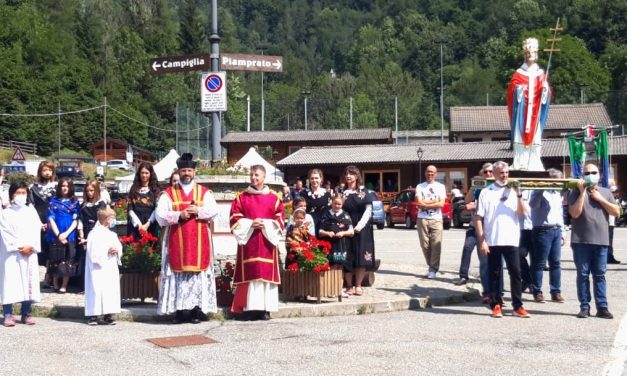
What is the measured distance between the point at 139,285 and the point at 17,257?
63.7 inches

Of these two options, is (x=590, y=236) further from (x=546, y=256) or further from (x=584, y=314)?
(x=546, y=256)

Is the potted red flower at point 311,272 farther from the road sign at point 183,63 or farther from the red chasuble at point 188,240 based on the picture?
the road sign at point 183,63

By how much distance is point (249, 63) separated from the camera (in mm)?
15820

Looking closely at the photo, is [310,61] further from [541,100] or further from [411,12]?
[541,100]

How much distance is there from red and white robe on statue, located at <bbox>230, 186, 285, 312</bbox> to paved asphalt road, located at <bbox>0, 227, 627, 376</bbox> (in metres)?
0.30

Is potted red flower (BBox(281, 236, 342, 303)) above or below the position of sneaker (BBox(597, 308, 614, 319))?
above

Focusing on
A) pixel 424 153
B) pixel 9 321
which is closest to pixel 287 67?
pixel 424 153

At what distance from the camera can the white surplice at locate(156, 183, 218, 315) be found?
1048 centimetres

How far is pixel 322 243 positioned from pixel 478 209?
6.77 feet

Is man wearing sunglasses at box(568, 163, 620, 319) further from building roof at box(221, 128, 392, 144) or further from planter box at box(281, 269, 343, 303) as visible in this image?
building roof at box(221, 128, 392, 144)

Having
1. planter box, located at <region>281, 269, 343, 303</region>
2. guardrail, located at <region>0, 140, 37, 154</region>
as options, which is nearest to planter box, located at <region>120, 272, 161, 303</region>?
planter box, located at <region>281, 269, 343, 303</region>

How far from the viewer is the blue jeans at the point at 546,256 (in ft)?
39.9

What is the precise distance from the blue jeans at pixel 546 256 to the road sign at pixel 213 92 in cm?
573

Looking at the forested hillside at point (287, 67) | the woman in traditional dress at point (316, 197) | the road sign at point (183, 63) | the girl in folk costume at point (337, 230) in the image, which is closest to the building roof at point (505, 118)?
the forested hillside at point (287, 67)
